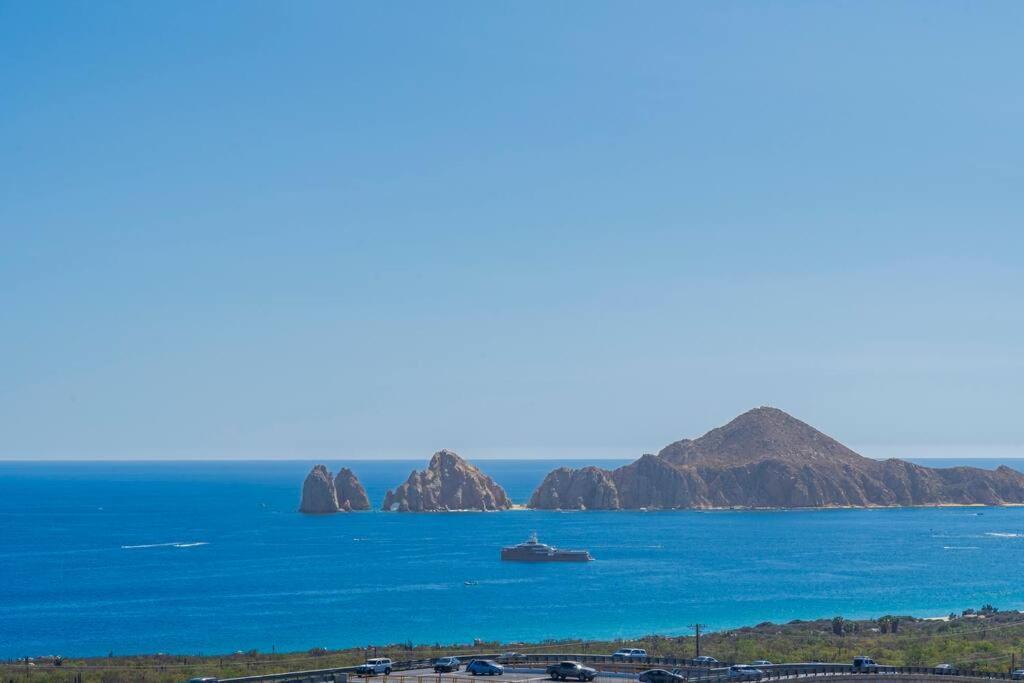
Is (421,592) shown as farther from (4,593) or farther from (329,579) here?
(4,593)

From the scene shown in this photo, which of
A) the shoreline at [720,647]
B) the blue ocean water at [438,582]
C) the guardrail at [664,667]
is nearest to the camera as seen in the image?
the guardrail at [664,667]

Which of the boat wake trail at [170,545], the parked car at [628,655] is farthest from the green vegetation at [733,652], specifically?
the boat wake trail at [170,545]

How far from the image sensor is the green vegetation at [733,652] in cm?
5106

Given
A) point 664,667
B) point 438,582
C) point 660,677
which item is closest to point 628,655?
point 664,667

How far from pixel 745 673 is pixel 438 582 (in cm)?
8031

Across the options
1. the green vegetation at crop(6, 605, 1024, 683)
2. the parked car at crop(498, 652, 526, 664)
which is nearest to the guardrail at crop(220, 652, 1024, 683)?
the parked car at crop(498, 652, 526, 664)

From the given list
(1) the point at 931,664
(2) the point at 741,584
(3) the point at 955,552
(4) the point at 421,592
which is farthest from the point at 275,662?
(3) the point at 955,552

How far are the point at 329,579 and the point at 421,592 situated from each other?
13.8 meters

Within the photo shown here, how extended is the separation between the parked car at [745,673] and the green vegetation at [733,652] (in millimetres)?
10005

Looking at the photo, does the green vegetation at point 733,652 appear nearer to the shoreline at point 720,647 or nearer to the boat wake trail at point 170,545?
the shoreline at point 720,647

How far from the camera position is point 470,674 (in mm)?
43938

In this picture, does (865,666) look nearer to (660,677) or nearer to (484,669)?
(660,677)

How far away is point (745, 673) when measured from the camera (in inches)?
1663

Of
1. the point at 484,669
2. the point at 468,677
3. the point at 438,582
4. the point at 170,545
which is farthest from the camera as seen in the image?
the point at 170,545
